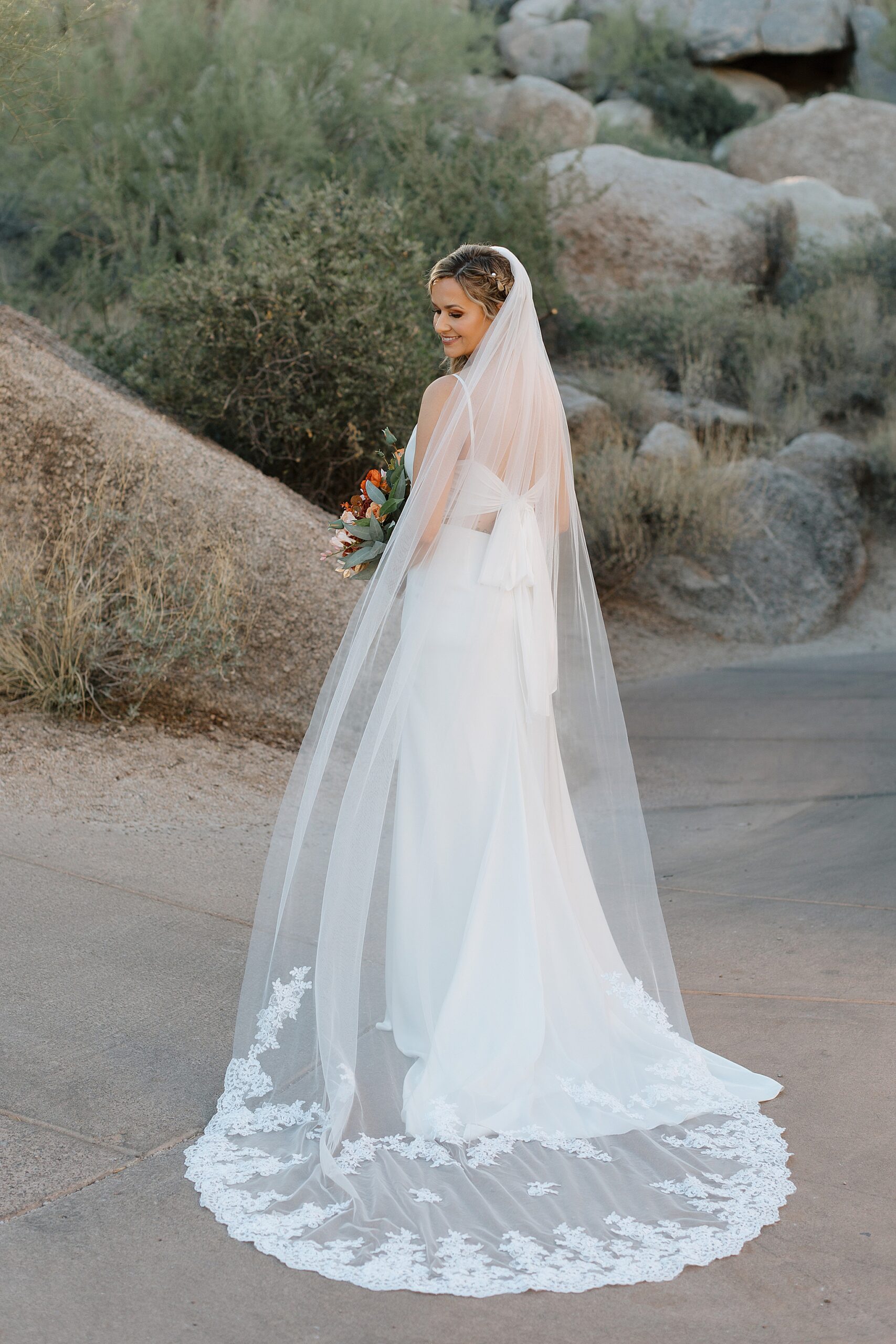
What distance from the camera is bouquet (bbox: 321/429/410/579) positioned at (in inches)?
134

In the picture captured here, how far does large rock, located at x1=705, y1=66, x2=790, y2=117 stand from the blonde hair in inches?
1077

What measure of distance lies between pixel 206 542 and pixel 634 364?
692cm

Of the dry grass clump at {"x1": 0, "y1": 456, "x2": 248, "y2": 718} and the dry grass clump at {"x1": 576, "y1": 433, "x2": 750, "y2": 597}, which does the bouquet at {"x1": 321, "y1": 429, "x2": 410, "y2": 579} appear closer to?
the dry grass clump at {"x1": 0, "y1": 456, "x2": 248, "y2": 718}

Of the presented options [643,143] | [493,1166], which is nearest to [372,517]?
[493,1166]

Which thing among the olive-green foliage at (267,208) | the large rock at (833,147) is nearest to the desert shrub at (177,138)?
the olive-green foliage at (267,208)

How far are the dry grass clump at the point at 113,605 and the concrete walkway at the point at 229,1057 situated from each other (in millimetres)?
1256

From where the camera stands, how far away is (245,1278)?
242cm

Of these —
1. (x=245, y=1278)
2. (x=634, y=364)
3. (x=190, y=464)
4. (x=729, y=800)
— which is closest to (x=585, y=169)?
(x=634, y=364)

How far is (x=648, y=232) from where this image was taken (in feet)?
47.8

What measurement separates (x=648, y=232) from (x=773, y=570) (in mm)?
5632

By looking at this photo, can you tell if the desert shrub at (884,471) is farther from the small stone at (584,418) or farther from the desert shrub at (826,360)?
the small stone at (584,418)

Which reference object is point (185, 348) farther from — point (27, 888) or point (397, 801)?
point (397, 801)

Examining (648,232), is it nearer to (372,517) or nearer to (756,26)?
(372,517)

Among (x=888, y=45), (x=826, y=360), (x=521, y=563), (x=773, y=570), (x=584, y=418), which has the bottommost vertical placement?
(x=773, y=570)
